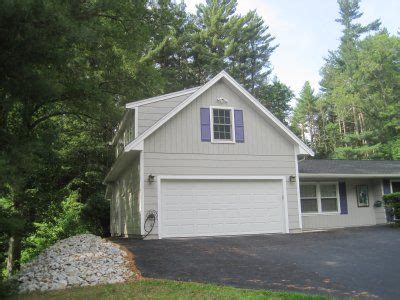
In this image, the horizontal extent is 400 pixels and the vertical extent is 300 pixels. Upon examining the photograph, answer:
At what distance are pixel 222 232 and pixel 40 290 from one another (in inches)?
301

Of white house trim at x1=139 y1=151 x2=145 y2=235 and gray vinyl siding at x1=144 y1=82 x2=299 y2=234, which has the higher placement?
gray vinyl siding at x1=144 y1=82 x2=299 y2=234

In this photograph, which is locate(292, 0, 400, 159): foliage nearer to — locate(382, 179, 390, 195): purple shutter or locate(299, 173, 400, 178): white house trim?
locate(382, 179, 390, 195): purple shutter

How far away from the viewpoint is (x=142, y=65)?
727 inches

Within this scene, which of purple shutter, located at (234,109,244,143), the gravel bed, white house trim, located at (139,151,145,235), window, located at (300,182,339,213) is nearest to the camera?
the gravel bed

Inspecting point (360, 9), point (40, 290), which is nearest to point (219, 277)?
point (40, 290)

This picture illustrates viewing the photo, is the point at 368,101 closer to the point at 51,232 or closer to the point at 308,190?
the point at 308,190

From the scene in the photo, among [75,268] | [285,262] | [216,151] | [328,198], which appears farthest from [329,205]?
[75,268]

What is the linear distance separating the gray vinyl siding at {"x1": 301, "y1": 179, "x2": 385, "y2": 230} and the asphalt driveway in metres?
4.56

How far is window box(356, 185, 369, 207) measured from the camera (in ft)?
61.2

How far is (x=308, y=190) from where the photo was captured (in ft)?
58.5

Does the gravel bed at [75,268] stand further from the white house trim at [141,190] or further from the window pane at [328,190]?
the window pane at [328,190]

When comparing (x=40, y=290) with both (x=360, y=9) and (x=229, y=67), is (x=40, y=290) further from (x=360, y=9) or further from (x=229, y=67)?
(x=360, y=9)

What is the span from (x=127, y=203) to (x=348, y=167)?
11000mm

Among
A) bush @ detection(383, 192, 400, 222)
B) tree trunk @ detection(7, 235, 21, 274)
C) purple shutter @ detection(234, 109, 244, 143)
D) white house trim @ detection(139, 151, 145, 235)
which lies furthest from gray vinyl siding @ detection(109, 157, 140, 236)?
bush @ detection(383, 192, 400, 222)
